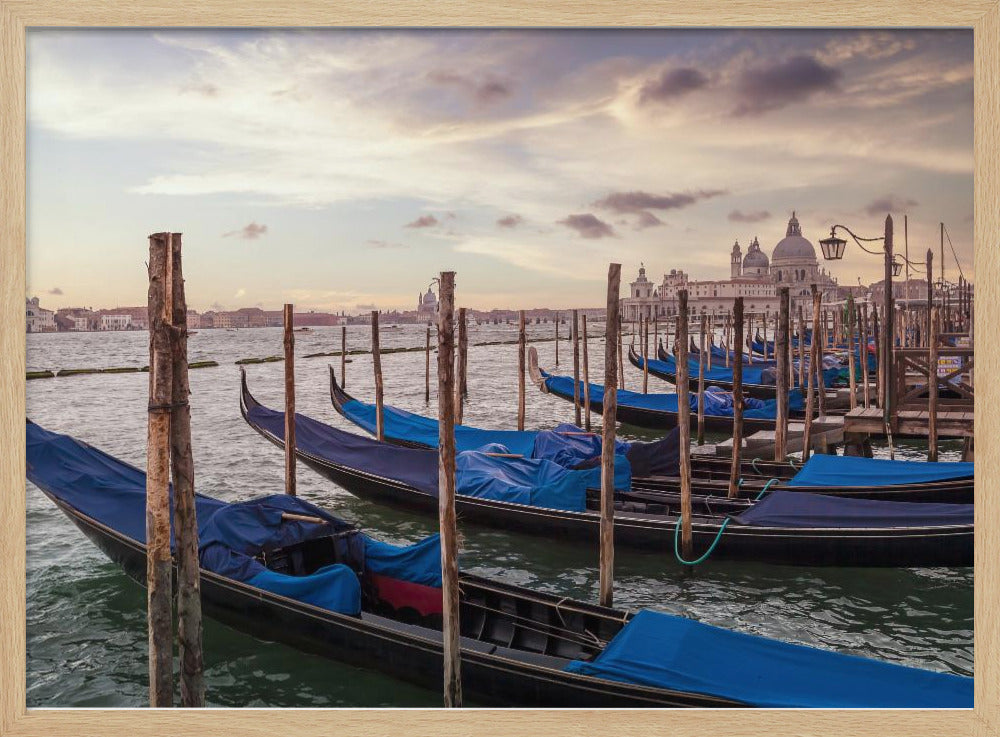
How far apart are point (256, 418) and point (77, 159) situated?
19.1ft

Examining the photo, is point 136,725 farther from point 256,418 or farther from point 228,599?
point 256,418

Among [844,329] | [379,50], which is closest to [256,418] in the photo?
[379,50]

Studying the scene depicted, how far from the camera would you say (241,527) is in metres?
4.04

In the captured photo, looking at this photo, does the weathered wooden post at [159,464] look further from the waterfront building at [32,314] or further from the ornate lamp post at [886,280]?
the ornate lamp post at [886,280]

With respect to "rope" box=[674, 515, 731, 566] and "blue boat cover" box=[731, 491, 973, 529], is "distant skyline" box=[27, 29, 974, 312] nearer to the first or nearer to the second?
"blue boat cover" box=[731, 491, 973, 529]

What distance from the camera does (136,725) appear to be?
210 cm

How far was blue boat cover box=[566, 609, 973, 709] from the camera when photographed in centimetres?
233

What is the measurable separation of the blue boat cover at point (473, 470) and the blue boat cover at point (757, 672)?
9.13 ft

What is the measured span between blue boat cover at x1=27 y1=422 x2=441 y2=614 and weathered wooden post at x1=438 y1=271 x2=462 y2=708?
0.81 m

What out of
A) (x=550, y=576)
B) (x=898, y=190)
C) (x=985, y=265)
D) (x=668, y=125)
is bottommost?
(x=550, y=576)

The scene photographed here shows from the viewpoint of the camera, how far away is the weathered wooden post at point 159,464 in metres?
2.34

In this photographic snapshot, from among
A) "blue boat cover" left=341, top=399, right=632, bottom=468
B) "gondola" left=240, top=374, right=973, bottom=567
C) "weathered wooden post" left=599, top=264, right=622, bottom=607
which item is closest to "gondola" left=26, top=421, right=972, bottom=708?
"weathered wooden post" left=599, top=264, right=622, bottom=607

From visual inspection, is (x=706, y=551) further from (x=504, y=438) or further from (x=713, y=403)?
(x=713, y=403)

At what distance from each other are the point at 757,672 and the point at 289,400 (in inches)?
163
